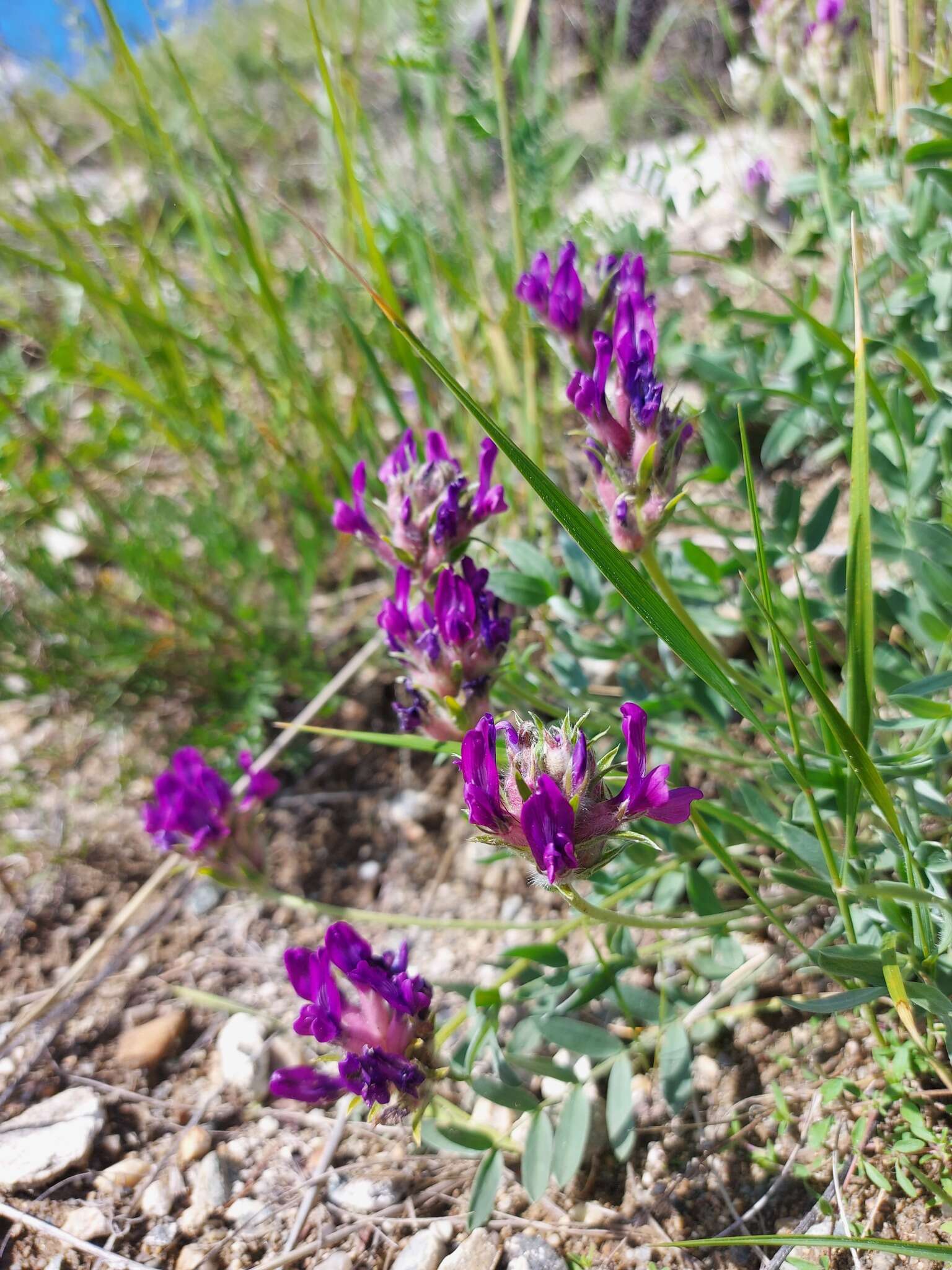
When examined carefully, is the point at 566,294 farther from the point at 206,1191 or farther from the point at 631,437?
the point at 206,1191

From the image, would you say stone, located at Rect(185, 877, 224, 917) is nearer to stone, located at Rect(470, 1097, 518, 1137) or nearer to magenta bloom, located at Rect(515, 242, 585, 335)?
stone, located at Rect(470, 1097, 518, 1137)

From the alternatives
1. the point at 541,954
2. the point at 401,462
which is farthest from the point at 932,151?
the point at 541,954

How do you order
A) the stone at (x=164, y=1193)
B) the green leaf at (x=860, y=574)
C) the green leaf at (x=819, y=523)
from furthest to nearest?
the green leaf at (x=819, y=523) < the stone at (x=164, y=1193) < the green leaf at (x=860, y=574)

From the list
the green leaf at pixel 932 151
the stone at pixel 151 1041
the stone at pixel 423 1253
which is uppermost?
the green leaf at pixel 932 151

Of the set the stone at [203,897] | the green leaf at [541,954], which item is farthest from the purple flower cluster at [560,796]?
the stone at [203,897]

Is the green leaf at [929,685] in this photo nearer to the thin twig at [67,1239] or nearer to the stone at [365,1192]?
the stone at [365,1192]

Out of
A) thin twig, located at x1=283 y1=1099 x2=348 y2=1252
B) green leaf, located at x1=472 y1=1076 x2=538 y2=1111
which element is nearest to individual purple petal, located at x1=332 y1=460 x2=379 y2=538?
green leaf, located at x1=472 y1=1076 x2=538 y2=1111
